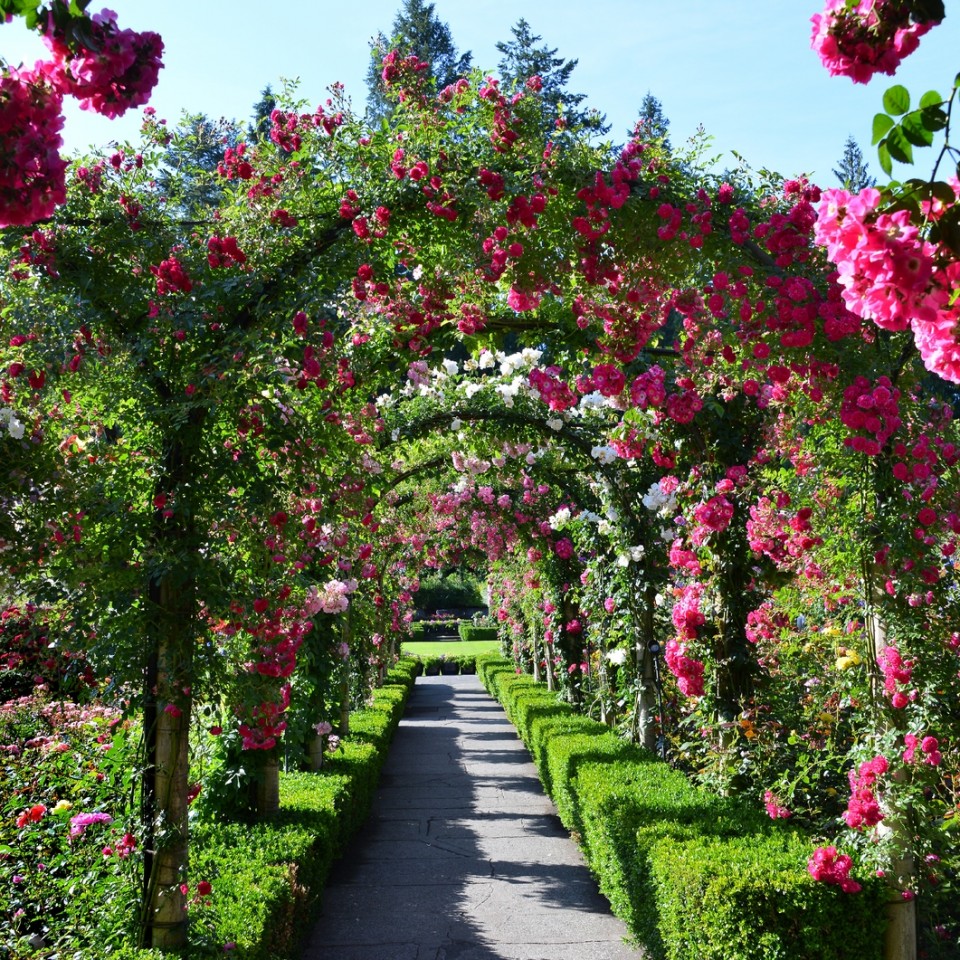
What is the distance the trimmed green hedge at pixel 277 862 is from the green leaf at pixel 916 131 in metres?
2.99

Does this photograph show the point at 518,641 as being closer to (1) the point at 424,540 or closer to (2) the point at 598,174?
(1) the point at 424,540

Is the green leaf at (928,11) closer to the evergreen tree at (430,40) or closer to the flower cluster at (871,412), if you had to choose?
the flower cluster at (871,412)

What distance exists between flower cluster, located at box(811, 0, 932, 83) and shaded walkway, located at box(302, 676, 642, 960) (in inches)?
165

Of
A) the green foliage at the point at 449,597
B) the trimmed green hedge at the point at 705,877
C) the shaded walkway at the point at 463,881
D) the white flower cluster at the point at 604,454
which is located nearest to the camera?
the trimmed green hedge at the point at 705,877

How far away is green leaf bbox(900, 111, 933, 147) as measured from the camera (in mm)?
1247

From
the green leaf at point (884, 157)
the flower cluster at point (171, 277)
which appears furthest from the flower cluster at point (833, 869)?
the flower cluster at point (171, 277)

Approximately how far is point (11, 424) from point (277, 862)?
2404 mm

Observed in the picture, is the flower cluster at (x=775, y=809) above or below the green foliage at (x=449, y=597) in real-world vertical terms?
below

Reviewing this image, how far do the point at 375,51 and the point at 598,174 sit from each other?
1.18 metres

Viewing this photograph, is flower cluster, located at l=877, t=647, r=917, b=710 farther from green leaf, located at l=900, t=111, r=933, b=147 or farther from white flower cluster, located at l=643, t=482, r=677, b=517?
green leaf, located at l=900, t=111, r=933, b=147

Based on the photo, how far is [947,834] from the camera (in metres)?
3.36

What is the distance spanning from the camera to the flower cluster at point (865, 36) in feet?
4.43

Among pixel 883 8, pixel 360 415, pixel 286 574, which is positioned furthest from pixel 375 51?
pixel 883 8

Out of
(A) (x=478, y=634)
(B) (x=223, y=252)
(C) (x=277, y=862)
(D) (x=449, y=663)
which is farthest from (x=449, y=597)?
(B) (x=223, y=252)
